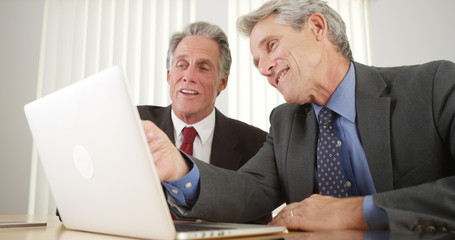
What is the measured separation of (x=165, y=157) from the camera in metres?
0.94

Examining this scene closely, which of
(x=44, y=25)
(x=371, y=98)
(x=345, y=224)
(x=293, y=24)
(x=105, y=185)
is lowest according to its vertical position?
(x=345, y=224)

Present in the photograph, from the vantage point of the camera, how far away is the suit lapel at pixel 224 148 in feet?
6.53

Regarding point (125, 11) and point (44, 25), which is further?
point (125, 11)

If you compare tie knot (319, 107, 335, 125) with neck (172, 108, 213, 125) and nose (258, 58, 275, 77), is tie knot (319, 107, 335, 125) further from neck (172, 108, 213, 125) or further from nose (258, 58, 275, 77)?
neck (172, 108, 213, 125)

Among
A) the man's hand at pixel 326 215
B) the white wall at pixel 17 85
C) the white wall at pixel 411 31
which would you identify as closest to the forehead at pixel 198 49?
the white wall at pixel 17 85

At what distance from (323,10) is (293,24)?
0.55ft

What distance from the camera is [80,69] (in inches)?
124

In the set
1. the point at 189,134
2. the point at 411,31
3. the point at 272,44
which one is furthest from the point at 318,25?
the point at 411,31

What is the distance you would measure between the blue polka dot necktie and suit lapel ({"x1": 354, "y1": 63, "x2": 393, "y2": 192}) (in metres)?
0.11

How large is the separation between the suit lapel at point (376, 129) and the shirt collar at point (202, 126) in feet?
3.41

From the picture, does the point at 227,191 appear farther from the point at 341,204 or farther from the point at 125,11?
the point at 125,11

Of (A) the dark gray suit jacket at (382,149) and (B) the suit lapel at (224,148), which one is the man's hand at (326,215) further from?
(B) the suit lapel at (224,148)

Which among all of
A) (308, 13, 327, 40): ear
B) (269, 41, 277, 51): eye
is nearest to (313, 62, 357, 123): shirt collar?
(308, 13, 327, 40): ear

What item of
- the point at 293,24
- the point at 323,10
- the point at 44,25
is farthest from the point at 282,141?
the point at 44,25
